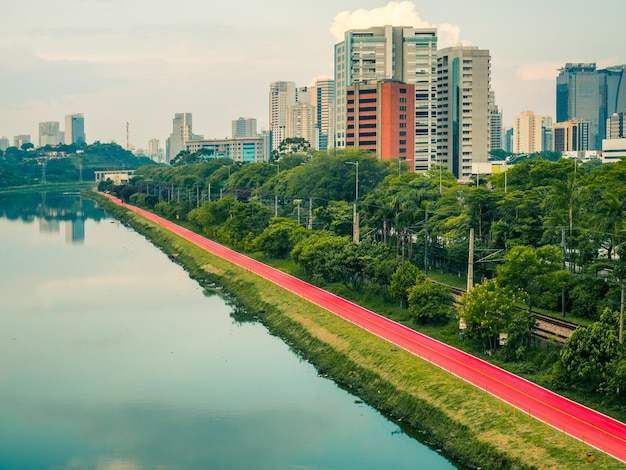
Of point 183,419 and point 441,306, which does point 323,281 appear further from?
point 183,419

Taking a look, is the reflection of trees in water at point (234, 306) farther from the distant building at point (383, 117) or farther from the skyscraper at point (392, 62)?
the skyscraper at point (392, 62)

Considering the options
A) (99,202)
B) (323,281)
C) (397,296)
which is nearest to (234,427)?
(397,296)

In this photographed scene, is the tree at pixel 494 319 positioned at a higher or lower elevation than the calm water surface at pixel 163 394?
higher

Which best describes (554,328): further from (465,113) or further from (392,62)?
(465,113)

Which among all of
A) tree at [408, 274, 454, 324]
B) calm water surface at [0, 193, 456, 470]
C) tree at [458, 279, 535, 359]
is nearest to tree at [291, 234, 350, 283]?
calm water surface at [0, 193, 456, 470]

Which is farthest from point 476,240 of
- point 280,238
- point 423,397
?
point 423,397

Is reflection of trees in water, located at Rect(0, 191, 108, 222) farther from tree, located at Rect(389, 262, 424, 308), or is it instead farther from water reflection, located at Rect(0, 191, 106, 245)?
tree, located at Rect(389, 262, 424, 308)

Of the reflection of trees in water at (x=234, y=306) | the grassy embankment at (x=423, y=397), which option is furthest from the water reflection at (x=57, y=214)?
the grassy embankment at (x=423, y=397)
